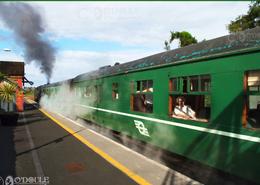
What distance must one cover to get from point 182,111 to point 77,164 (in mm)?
2996

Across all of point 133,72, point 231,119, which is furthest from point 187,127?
point 133,72

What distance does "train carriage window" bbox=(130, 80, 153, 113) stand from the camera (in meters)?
9.41

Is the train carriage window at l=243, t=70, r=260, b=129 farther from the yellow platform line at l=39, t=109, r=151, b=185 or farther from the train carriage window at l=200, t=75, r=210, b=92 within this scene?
the yellow platform line at l=39, t=109, r=151, b=185

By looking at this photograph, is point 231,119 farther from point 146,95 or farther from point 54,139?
point 54,139

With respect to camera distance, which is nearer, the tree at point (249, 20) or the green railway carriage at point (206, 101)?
the green railway carriage at point (206, 101)

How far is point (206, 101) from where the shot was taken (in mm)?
6934

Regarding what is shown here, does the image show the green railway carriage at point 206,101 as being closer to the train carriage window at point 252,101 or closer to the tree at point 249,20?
the train carriage window at point 252,101

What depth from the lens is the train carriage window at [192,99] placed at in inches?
273

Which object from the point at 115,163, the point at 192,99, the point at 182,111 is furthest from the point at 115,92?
the point at 192,99

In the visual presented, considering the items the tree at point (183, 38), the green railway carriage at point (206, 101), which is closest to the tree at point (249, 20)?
the tree at point (183, 38)

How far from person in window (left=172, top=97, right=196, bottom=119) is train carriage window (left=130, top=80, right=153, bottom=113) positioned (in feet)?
4.54

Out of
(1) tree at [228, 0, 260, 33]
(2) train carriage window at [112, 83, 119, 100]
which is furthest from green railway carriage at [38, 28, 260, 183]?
(1) tree at [228, 0, 260, 33]

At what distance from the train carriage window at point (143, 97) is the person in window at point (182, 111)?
138cm

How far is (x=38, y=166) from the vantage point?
27.2ft
